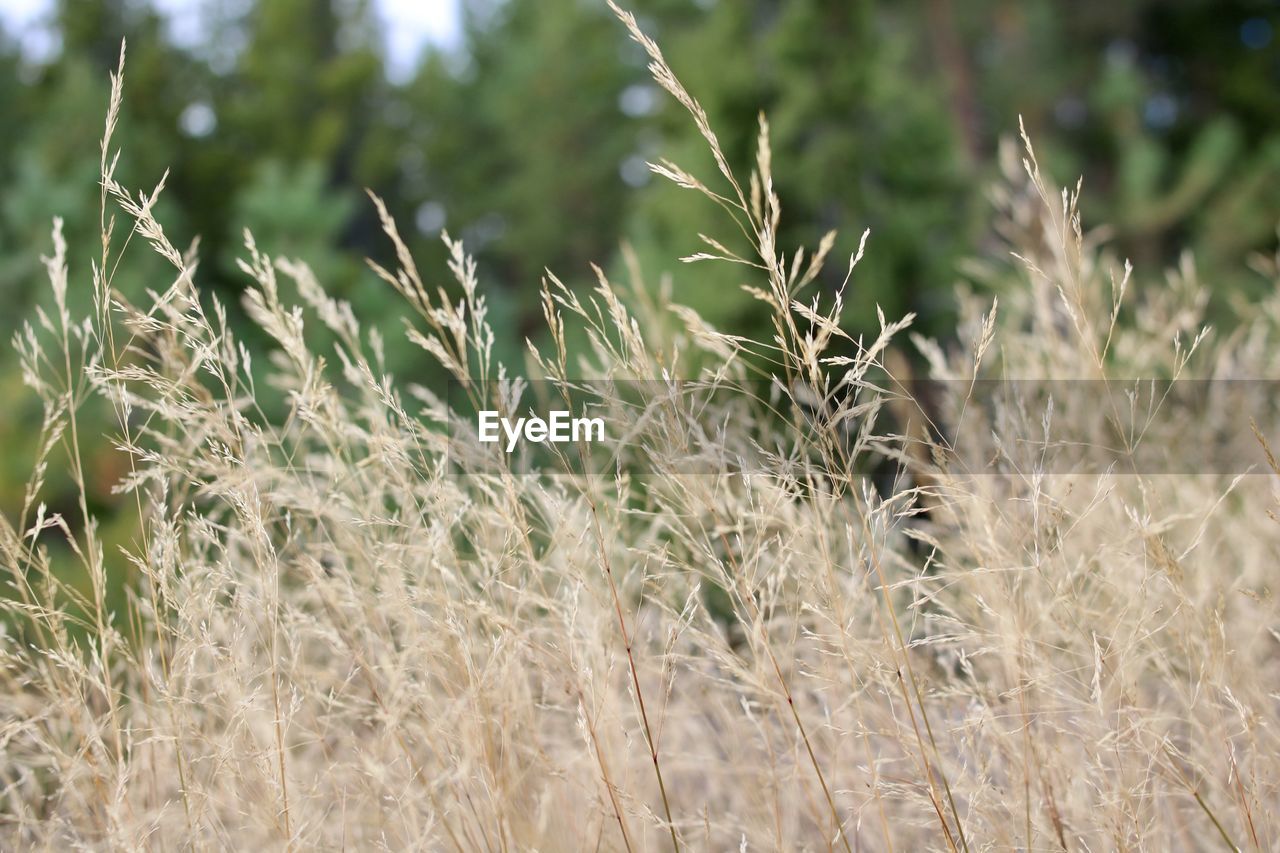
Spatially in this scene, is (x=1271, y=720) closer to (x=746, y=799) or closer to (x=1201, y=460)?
(x=746, y=799)

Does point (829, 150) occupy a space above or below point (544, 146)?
above

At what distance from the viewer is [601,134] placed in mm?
14234

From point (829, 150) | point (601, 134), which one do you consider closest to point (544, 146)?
point (601, 134)

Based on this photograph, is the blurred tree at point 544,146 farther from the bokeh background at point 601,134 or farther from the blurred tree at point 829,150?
the blurred tree at point 829,150

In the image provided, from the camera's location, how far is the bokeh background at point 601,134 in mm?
6430

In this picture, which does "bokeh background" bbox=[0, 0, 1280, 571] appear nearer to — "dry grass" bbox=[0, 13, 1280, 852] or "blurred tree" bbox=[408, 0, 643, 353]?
"blurred tree" bbox=[408, 0, 643, 353]

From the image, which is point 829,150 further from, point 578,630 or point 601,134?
point 601,134

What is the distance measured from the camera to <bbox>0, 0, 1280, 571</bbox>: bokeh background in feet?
21.1

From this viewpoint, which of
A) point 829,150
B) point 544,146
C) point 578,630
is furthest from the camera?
point 544,146

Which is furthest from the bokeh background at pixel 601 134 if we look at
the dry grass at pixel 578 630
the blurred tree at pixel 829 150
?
the dry grass at pixel 578 630

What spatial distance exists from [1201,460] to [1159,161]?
10351 millimetres

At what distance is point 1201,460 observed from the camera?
2.65 meters

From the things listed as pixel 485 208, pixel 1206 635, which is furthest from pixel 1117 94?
pixel 1206 635

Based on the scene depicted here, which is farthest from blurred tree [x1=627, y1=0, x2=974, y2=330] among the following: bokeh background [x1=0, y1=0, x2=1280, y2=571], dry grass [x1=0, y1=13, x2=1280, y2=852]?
dry grass [x1=0, y1=13, x2=1280, y2=852]
